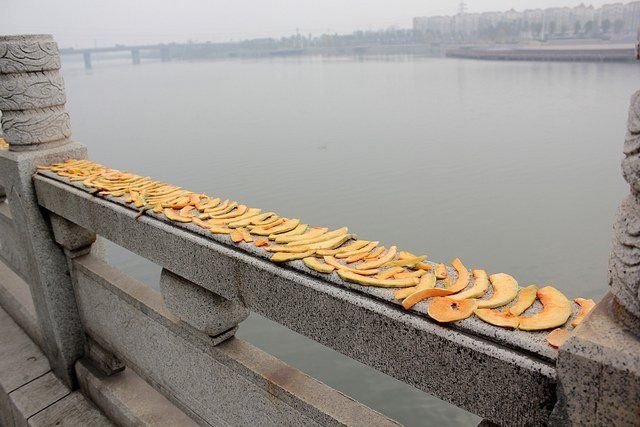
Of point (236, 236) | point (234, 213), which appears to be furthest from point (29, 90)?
point (236, 236)

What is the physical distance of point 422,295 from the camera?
5.42ft

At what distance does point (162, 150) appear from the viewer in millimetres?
19734

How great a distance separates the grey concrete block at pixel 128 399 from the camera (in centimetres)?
305

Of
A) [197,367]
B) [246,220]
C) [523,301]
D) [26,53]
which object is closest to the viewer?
[523,301]

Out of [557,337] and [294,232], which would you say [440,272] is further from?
[294,232]

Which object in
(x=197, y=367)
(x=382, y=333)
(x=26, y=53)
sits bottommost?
(x=197, y=367)

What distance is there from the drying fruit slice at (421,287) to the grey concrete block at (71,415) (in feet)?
8.83

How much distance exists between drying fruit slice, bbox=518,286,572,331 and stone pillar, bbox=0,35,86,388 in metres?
3.29

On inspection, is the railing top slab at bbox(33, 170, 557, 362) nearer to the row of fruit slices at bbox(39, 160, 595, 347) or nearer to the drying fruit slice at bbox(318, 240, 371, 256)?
the row of fruit slices at bbox(39, 160, 595, 347)

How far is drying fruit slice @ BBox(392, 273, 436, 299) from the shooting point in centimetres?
167

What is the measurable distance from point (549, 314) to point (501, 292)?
0.64ft

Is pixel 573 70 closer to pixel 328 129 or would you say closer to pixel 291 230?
pixel 328 129

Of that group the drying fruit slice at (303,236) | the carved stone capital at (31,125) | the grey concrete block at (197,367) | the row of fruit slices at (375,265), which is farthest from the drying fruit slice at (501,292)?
the carved stone capital at (31,125)

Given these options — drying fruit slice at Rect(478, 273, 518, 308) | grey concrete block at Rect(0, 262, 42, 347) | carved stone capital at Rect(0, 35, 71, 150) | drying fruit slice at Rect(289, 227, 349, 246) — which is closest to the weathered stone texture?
drying fruit slice at Rect(478, 273, 518, 308)
